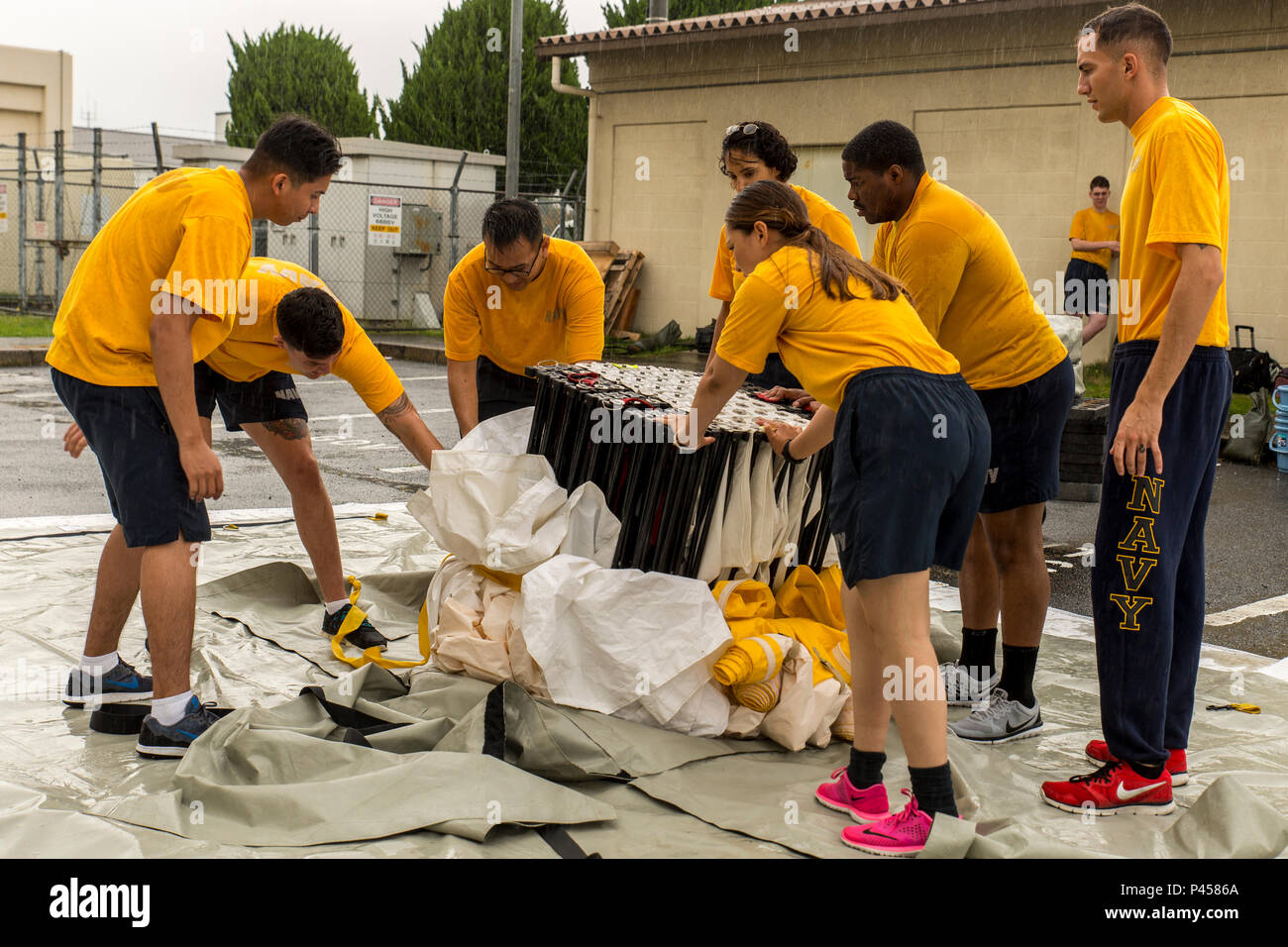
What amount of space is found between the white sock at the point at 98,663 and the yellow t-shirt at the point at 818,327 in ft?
7.36

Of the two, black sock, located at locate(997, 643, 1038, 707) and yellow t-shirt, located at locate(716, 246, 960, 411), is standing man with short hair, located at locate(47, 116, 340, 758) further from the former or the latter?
black sock, located at locate(997, 643, 1038, 707)

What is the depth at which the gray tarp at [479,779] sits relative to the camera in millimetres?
2818

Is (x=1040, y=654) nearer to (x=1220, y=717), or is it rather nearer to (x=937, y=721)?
(x=1220, y=717)

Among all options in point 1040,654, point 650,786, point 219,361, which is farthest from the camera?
point 1040,654

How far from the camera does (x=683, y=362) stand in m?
15.4

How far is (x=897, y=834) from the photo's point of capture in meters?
2.93

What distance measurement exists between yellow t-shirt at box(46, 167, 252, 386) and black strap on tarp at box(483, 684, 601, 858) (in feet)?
4.13

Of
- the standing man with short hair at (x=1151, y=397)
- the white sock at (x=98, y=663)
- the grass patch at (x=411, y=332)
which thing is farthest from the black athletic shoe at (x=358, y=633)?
the grass patch at (x=411, y=332)

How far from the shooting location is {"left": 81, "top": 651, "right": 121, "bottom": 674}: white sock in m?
3.81

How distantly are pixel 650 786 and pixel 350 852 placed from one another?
83cm

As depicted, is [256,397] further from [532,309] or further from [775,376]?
[775,376]

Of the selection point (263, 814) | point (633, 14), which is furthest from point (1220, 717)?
point (633, 14)

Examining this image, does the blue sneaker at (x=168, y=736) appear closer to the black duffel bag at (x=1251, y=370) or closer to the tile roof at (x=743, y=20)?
the black duffel bag at (x=1251, y=370)
